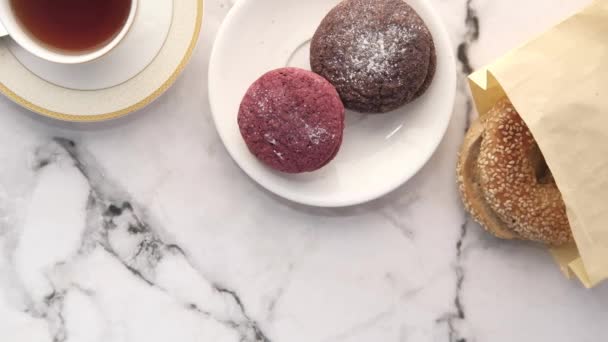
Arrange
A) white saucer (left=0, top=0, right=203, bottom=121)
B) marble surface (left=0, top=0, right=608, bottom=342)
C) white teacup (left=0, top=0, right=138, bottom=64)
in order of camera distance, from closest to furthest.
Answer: white teacup (left=0, top=0, right=138, bottom=64) → white saucer (left=0, top=0, right=203, bottom=121) → marble surface (left=0, top=0, right=608, bottom=342)

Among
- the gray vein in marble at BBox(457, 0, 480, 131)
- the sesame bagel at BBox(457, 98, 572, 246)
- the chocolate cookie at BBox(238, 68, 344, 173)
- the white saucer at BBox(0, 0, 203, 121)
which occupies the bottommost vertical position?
the sesame bagel at BBox(457, 98, 572, 246)

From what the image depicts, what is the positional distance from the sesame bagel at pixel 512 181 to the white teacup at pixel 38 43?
66cm

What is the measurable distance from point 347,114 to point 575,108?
42 centimetres

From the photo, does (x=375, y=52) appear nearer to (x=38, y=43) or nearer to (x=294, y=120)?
(x=294, y=120)

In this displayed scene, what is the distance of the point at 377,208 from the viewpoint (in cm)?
134

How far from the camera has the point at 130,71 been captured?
1.21 metres

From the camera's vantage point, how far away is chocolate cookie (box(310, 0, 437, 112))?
1202mm

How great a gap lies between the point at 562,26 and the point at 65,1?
0.88m

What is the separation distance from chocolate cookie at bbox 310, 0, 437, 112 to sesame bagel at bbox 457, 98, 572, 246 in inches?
6.4

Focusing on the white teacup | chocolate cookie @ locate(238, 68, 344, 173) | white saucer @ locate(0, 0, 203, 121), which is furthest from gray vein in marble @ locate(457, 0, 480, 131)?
the white teacup

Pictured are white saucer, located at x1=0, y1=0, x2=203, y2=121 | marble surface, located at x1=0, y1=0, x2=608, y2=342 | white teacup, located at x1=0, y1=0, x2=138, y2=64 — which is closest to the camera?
white teacup, located at x1=0, y1=0, x2=138, y2=64

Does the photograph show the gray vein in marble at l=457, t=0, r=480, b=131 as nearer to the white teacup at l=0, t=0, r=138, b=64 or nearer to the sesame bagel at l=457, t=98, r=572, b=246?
the sesame bagel at l=457, t=98, r=572, b=246

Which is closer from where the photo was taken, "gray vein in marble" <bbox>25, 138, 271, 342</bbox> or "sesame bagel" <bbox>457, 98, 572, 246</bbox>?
"sesame bagel" <bbox>457, 98, 572, 246</bbox>

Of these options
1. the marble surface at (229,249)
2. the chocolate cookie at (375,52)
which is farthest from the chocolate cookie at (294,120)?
the marble surface at (229,249)
